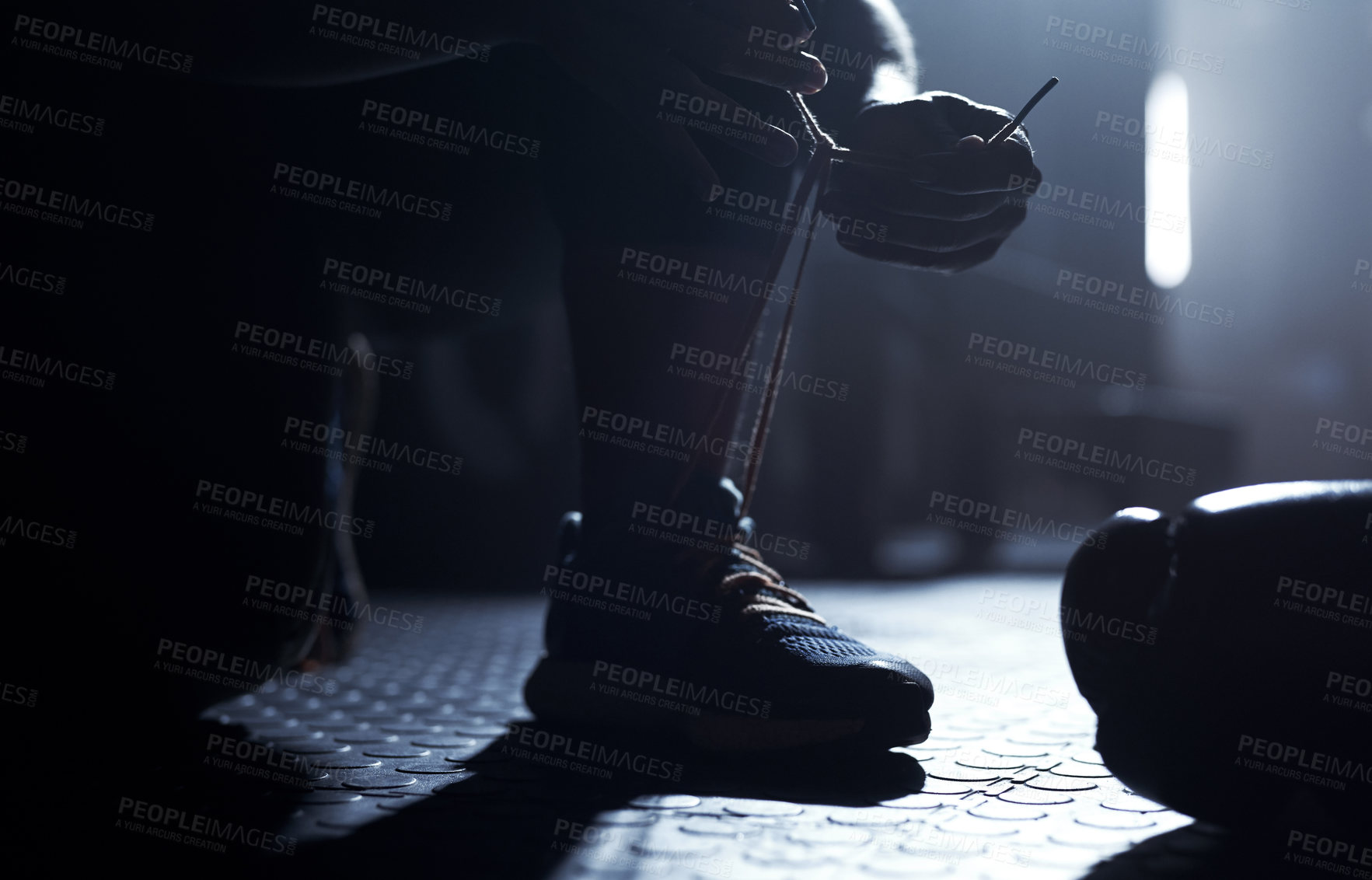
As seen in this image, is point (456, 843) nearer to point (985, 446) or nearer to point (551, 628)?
point (551, 628)

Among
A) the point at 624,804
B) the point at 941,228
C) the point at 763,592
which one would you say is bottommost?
the point at 624,804

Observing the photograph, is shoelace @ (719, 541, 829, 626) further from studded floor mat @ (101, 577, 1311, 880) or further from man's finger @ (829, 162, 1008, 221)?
man's finger @ (829, 162, 1008, 221)

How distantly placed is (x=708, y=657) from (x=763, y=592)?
74 mm

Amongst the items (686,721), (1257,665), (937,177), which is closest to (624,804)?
(686,721)

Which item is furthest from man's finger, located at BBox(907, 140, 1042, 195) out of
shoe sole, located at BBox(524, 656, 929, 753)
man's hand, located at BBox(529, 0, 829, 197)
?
shoe sole, located at BBox(524, 656, 929, 753)

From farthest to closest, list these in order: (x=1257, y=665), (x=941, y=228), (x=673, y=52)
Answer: (x=941, y=228)
(x=673, y=52)
(x=1257, y=665)

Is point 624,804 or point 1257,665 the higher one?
point 1257,665

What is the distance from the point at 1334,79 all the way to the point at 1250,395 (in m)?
2.30

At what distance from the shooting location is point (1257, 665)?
462 mm

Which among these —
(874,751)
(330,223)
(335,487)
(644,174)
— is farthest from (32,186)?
(874,751)

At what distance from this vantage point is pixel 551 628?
30.7 inches

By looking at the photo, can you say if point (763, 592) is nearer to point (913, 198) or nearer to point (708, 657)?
point (708, 657)

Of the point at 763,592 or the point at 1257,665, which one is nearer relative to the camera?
the point at 1257,665

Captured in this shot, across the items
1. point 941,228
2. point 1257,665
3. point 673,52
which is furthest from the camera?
point 941,228
